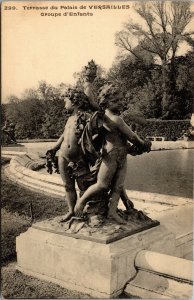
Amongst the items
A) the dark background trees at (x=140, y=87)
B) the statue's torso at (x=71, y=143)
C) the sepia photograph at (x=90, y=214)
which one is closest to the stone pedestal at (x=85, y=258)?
the sepia photograph at (x=90, y=214)

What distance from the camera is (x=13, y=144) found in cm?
2572

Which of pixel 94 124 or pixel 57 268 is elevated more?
pixel 94 124

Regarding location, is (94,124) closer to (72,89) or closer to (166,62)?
(72,89)

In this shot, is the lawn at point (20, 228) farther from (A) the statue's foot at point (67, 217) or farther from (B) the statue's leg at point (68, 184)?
(B) the statue's leg at point (68, 184)

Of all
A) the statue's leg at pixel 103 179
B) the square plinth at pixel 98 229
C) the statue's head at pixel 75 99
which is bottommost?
the square plinth at pixel 98 229

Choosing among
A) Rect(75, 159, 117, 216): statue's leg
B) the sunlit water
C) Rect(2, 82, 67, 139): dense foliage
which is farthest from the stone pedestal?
Rect(2, 82, 67, 139): dense foliage

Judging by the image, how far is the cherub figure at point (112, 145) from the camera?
5.67 meters

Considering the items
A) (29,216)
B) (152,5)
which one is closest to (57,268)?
(29,216)

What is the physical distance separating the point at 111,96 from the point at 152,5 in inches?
702

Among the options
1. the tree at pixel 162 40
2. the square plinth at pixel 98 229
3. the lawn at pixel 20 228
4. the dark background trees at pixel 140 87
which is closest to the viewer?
the square plinth at pixel 98 229

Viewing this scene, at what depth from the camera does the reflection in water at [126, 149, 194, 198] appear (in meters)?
12.7

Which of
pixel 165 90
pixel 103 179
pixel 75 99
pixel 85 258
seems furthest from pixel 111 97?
pixel 165 90

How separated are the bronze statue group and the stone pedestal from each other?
1.18 feet

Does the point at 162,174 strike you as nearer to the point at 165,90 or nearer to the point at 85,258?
the point at 85,258
